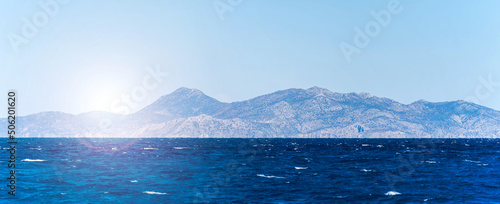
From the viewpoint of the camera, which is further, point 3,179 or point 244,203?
point 3,179

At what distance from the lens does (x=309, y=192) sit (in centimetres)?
5038

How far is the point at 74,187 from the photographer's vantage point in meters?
53.9

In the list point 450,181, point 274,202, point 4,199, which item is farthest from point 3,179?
point 450,181

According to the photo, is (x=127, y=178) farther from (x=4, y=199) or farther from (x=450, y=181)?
(x=450, y=181)

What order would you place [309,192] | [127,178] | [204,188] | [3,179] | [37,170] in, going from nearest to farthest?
[309,192]
[204,188]
[3,179]
[127,178]
[37,170]

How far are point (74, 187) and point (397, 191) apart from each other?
124 feet

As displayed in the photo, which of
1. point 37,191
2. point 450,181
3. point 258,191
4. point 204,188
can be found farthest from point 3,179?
point 450,181

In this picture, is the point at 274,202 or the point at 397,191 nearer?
the point at 274,202

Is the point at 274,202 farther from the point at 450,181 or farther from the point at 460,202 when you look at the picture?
the point at 450,181

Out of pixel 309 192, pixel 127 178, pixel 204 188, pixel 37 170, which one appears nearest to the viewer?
pixel 309 192

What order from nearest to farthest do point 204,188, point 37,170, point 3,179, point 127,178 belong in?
point 204,188 < point 3,179 < point 127,178 < point 37,170

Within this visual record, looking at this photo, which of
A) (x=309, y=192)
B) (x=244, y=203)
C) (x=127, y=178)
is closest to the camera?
(x=244, y=203)

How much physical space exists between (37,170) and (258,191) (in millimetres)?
41474

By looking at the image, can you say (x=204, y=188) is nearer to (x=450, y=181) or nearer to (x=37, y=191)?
(x=37, y=191)
